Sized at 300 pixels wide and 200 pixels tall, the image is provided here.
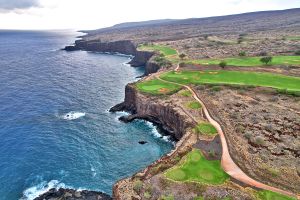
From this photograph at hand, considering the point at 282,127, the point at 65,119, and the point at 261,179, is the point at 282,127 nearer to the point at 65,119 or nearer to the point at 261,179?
the point at 261,179

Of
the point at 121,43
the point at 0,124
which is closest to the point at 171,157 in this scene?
the point at 0,124

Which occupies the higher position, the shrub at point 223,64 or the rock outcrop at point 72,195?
the shrub at point 223,64

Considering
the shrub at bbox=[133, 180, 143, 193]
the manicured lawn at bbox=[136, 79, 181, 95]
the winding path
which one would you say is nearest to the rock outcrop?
the shrub at bbox=[133, 180, 143, 193]

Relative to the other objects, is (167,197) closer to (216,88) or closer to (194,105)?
(194,105)

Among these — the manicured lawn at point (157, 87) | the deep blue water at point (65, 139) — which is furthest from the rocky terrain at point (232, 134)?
the deep blue water at point (65, 139)

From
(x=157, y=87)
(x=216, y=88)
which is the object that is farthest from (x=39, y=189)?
(x=216, y=88)

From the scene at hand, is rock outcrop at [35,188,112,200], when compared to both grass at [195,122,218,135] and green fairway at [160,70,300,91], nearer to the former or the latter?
grass at [195,122,218,135]

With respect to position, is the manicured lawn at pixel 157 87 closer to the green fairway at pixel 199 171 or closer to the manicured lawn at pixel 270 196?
the green fairway at pixel 199 171

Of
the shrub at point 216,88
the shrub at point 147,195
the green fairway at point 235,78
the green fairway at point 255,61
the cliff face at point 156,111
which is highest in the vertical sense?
the green fairway at point 255,61
